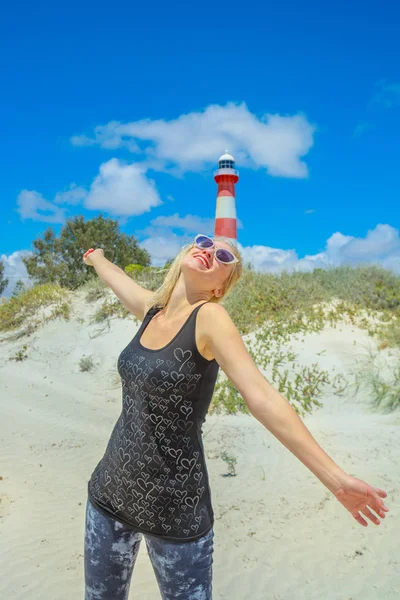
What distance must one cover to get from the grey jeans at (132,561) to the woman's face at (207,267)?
1.03 metres

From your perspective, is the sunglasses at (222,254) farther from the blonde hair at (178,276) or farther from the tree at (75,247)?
the tree at (75,247)

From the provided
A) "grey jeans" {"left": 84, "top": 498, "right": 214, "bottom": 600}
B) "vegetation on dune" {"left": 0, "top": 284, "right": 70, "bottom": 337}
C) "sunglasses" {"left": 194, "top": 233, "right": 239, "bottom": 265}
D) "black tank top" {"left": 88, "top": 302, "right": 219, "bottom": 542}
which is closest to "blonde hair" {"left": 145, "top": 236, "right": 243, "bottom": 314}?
"sunglasses" {"left": 194, "top": 233, "right": 239, "bottom": 265}

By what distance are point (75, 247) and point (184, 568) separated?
17.8m

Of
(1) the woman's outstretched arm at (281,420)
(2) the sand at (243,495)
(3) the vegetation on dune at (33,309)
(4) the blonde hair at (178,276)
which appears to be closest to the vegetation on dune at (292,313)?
(3) the vegetation on dune at (33,309)

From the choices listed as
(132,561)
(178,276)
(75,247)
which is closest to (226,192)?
(75,247)

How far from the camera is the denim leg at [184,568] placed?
190 centimetres

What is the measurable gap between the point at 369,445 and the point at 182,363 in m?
5.03

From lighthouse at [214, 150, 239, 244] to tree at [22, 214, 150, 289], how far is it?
16.0ft

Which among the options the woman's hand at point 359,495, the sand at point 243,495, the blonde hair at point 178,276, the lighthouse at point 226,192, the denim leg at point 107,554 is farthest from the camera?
the lighthouse at point 226,192

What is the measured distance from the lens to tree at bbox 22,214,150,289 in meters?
17.8

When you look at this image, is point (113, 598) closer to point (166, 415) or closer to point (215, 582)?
point (166, 415)

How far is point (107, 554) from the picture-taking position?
6.64ft

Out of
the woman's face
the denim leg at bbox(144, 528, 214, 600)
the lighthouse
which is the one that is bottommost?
the denim leg at bbox(144, 528, 214, 600)

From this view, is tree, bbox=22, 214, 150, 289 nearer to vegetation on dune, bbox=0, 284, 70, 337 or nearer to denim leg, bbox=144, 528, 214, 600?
vegetation on dune, bbox=0, 284, 70, 337
